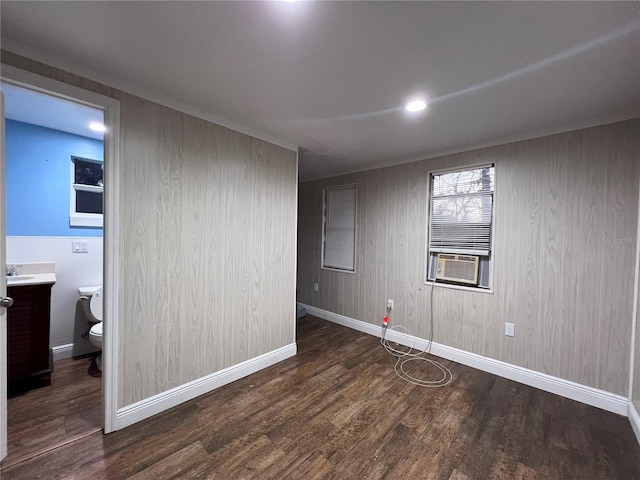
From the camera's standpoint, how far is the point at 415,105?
6.35 feet

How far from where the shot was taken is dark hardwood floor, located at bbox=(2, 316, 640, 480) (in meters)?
1.48

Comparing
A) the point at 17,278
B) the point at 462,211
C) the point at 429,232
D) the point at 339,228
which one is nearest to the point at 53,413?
the point at 17,278

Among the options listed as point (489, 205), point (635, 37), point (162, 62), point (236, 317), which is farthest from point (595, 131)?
point (236, 317)

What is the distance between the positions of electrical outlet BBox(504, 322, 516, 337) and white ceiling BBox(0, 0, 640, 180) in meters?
1.77

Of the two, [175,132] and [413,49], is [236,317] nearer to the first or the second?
[175,132]

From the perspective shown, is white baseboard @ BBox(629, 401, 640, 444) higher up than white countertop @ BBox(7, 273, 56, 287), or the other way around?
white countertop @ BBox(7, 273, 56, 287)

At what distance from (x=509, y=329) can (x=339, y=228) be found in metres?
2.37

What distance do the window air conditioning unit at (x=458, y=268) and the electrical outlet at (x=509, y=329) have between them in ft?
1.50

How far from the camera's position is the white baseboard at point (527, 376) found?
2.05 metres

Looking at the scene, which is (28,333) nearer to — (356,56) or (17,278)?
(17,278)

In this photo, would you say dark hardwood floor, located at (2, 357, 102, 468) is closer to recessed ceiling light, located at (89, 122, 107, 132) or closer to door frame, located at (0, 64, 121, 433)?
door frame, located at (0, 64, 121, 433)

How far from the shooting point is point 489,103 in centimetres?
188

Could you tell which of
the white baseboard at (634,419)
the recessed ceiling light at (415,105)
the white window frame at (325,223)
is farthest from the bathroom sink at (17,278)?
the white baseboard at (634,419)

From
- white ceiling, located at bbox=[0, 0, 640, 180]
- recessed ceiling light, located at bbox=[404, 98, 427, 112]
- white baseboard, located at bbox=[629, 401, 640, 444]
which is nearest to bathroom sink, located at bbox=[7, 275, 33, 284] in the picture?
white ceiling, located at bbox=[0, 0, 640, 180]
